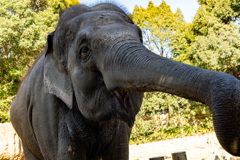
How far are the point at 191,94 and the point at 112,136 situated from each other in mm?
1103

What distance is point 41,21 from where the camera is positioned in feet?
46.4

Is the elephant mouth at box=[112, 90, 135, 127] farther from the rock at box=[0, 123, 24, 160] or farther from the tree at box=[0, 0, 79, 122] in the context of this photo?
the tree at box=[0, 0, 79, 122]

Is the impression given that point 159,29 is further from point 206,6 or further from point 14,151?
point 14,151

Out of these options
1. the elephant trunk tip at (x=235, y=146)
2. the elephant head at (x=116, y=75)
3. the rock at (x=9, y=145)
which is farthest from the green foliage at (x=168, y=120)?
the elephant trunk tip at (x=235, y=146)

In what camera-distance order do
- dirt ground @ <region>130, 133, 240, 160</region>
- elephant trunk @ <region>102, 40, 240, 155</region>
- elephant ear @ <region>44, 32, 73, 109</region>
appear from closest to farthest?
elephant trunk @ <region>102, 40, 240, 155</region> < elephant ear @ <region>44, 32, 73, 109</region> < dirt ground @ <region>130, 133, 240, 160</region>

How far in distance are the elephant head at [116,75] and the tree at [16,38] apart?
11.6 m

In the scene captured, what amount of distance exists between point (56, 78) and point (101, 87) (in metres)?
0.40

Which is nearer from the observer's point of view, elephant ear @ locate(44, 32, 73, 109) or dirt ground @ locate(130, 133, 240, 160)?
elephant ear @ locate(44, 32, 73, 109)

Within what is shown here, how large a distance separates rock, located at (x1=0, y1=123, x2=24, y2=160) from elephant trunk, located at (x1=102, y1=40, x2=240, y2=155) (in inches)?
303

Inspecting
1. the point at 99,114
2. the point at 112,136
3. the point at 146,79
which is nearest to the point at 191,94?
the point at 146,79

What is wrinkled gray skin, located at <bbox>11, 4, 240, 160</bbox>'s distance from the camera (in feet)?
3.37

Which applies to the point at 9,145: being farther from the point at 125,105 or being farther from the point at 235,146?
the point at 235,146

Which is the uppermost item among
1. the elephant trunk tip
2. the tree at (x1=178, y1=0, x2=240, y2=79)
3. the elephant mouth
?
the tree at (x1=178, y1=0, x2=240, y2=79)

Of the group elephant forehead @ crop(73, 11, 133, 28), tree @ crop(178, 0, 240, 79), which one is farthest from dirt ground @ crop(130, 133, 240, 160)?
elephant forehead @ crop(73, 11, 133, 28)
